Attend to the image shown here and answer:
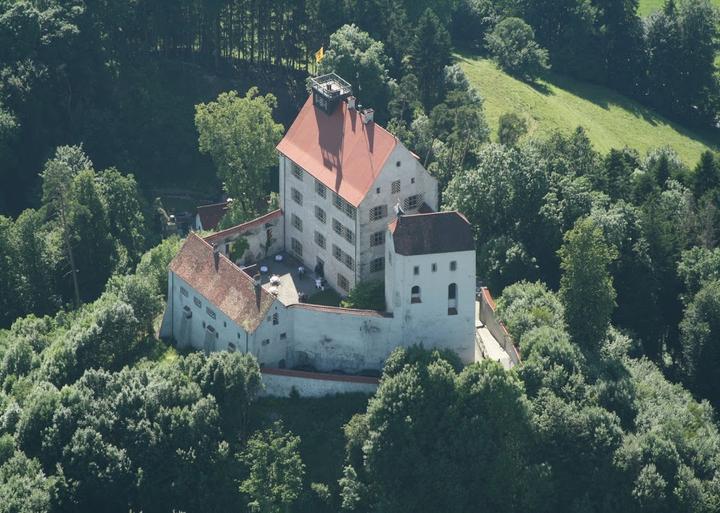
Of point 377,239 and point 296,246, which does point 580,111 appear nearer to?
point 296,246

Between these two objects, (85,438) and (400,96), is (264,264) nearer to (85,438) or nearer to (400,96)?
(85,438)

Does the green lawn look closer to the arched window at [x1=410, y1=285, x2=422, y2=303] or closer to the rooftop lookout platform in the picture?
the arched window at [x1=410, y1=285, x2=422, y2=303]

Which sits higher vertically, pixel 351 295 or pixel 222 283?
pixel 222 283

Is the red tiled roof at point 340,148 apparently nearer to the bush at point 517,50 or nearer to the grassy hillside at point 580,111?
the grassy hillside at point 580,111

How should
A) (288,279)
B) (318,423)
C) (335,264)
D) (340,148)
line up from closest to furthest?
(318,423)
(340,148)
(335,264)
(288,279)

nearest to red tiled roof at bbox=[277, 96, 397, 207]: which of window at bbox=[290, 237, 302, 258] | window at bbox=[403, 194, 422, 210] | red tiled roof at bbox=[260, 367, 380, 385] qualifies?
window at bbox=[403, 194, 422, 210]

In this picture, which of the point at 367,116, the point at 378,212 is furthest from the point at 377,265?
the point at 367,116

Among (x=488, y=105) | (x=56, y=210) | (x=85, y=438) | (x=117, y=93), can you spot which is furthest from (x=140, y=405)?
(x=488, y=105)
